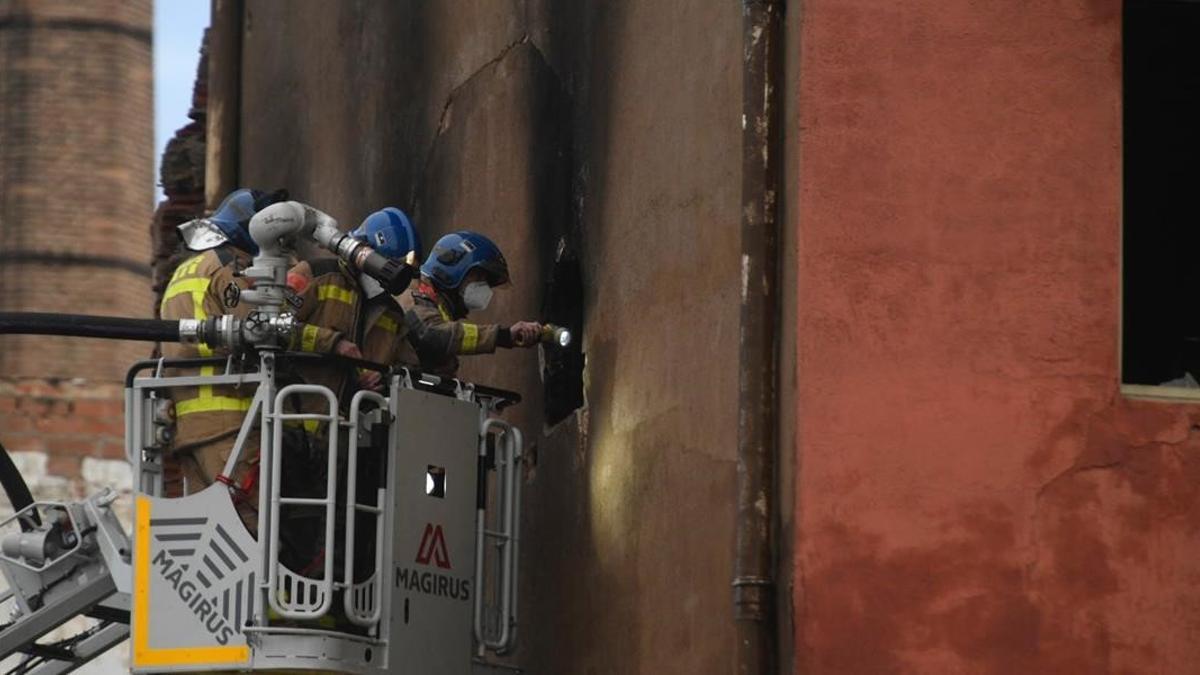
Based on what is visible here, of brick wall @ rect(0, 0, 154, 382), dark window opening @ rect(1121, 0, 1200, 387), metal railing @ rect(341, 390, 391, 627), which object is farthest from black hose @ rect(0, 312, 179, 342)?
brick wall @ rect(0, 0, 154, 382)

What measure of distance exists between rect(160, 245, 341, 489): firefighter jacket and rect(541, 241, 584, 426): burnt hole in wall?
5.10 feet

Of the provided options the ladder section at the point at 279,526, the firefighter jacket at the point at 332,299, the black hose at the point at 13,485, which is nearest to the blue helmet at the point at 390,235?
the firefighter jacket at the point at 332,299

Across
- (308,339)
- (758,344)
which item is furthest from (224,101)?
(758,344)

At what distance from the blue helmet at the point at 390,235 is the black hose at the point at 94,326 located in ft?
2.99

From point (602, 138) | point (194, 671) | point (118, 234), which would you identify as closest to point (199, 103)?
point (602, 138)

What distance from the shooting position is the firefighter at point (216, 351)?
35.2 feet

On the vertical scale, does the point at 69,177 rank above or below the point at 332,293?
above

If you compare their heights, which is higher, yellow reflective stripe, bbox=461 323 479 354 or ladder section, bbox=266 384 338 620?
yellow reflective stripe, bbox=461 323 479 354

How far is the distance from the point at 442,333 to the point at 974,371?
117 inches

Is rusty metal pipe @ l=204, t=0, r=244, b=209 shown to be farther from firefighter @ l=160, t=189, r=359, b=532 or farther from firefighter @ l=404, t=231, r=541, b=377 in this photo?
firefighter @ l=160, t=189, r=359, b=532

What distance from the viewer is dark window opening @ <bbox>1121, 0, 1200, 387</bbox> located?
10.5 m

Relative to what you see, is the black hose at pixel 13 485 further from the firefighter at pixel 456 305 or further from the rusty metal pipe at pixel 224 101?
the rusty metal pipe at pixel 224 101

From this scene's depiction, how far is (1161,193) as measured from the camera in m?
11.0

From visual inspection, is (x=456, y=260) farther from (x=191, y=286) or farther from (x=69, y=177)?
A: (x=69, y=177)
